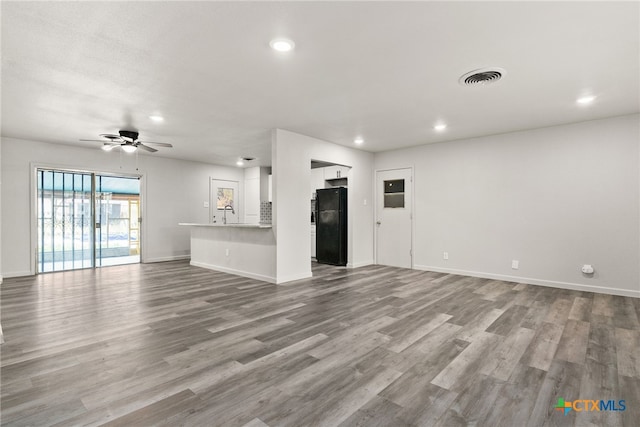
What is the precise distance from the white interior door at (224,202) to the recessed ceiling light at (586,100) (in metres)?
7.93

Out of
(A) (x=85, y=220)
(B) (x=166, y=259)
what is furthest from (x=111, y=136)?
(B) (x=166, y=259)

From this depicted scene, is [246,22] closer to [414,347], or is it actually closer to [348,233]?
[414,347]

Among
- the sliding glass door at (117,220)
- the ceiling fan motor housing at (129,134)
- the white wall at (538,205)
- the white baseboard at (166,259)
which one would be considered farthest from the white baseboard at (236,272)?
the white wall at (538,205)

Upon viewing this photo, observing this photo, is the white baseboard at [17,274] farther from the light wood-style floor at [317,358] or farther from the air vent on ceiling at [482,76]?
the air vent on ceiling at [482,76]

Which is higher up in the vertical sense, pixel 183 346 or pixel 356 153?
pixel 356 153

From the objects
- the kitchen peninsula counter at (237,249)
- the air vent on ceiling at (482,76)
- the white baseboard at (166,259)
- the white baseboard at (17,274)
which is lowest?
the white baseboard at (166,259)

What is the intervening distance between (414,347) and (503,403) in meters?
0.82

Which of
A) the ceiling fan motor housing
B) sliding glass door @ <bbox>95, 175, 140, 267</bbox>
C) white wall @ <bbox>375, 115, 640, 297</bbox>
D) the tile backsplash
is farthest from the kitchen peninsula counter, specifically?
white wall @ <bbox>375, 115, 640, 297</bbox>

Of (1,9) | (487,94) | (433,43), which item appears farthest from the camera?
(487,94)

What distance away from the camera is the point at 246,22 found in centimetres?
222

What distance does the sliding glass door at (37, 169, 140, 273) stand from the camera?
20.0 ft

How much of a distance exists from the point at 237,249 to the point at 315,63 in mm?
3953

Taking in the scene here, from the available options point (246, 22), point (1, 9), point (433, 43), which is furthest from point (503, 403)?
point (1, 9)

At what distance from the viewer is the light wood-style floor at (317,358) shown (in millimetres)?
1740
